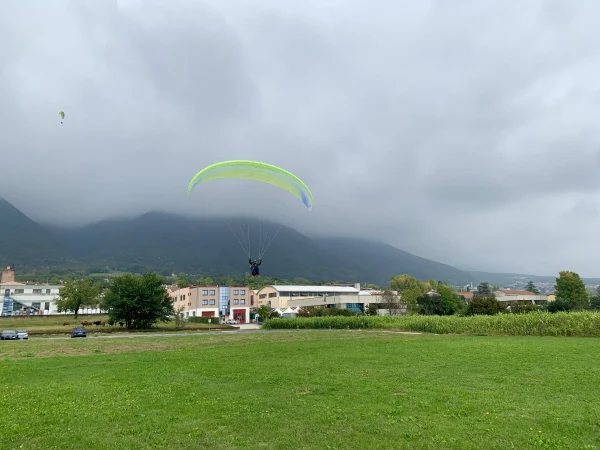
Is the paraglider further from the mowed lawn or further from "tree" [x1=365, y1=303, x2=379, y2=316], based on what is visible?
"tree" [x1=365, y1=303, x2=379, y2=316]

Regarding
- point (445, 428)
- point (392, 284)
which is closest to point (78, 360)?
point (445, 428)

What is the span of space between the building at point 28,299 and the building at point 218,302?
116 ft

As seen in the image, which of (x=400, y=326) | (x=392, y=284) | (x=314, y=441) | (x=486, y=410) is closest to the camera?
(x=314, y=441)

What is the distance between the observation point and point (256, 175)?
2411cm

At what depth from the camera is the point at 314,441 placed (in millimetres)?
7453

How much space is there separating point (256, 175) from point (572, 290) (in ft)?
292

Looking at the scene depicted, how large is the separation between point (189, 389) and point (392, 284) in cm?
13656

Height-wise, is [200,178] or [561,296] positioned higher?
[200,178]

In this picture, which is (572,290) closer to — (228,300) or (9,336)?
(228,300)

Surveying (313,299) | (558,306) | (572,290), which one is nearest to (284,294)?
(313,299)

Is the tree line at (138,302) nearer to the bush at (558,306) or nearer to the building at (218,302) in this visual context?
the building at (218,302)

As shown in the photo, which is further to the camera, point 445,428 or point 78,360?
point 78,360

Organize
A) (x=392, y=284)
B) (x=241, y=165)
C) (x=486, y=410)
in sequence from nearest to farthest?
(x=486, y=410), (x=241, y=165), (x=392, y=284)

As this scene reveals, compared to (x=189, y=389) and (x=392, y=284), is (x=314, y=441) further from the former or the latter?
(x=392, y=284)
